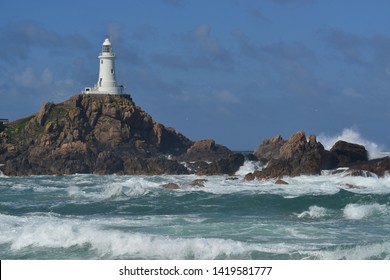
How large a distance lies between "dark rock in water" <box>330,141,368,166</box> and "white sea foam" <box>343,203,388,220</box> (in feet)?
67.4

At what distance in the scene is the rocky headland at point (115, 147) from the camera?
2186 inches

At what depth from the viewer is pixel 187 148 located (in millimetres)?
72688

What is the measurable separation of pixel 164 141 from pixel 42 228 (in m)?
48.0

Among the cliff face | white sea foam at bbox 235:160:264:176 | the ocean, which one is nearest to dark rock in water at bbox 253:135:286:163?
white sea foam at bbox 235:160:264:176

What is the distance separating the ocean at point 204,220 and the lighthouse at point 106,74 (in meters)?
26.0

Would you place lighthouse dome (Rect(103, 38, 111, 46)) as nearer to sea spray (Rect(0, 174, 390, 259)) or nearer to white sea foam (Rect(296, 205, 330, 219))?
sea spray (Rect(0, 174, 390, 259))

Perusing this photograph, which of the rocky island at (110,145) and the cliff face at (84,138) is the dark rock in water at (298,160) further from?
the cliff face at (84,138)

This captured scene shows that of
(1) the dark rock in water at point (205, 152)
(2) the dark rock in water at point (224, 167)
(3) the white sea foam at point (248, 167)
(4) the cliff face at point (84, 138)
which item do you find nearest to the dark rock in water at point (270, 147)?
(1) the dark rock in water at point (205, 152)

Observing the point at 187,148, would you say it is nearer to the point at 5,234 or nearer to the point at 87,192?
the point at 87,192

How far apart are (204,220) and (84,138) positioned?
38.7 metres

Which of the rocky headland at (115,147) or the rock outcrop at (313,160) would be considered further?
the rocky headland at (115,147)

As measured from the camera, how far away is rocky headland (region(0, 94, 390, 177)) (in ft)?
182

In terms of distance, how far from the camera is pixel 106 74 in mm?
74938
